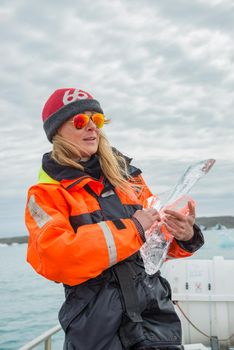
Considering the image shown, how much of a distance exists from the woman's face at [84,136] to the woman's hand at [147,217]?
34cm

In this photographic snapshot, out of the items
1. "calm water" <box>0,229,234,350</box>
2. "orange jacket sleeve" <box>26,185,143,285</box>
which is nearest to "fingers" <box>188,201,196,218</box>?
"orange jacket sleeve" <box>26,185,143,285</box>

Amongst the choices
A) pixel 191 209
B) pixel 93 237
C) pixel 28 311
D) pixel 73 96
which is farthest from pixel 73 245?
pixel 28 311

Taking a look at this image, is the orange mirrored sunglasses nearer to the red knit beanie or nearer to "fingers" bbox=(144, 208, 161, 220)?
the red knit beanie

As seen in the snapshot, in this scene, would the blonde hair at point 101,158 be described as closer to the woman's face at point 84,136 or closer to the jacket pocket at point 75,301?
the woman's face at point 84,136

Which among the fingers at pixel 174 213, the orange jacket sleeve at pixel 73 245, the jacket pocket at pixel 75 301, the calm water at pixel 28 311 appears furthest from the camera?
the calm water at pixel 28 311

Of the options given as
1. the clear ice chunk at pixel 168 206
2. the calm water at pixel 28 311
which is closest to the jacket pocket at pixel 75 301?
the clear ice chunk at pixel 168 206

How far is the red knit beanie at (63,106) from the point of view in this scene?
1.65m

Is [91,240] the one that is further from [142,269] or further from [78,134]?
[78,134]

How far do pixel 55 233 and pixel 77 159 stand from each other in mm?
394

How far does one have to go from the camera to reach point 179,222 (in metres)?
1.60

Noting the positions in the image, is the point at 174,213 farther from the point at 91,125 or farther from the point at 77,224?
the point at 91,125

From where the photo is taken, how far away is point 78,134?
64.6 inches

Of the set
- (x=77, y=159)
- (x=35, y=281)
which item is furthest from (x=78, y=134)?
(x=35, y=281)

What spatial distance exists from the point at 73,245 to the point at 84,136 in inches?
20.2
